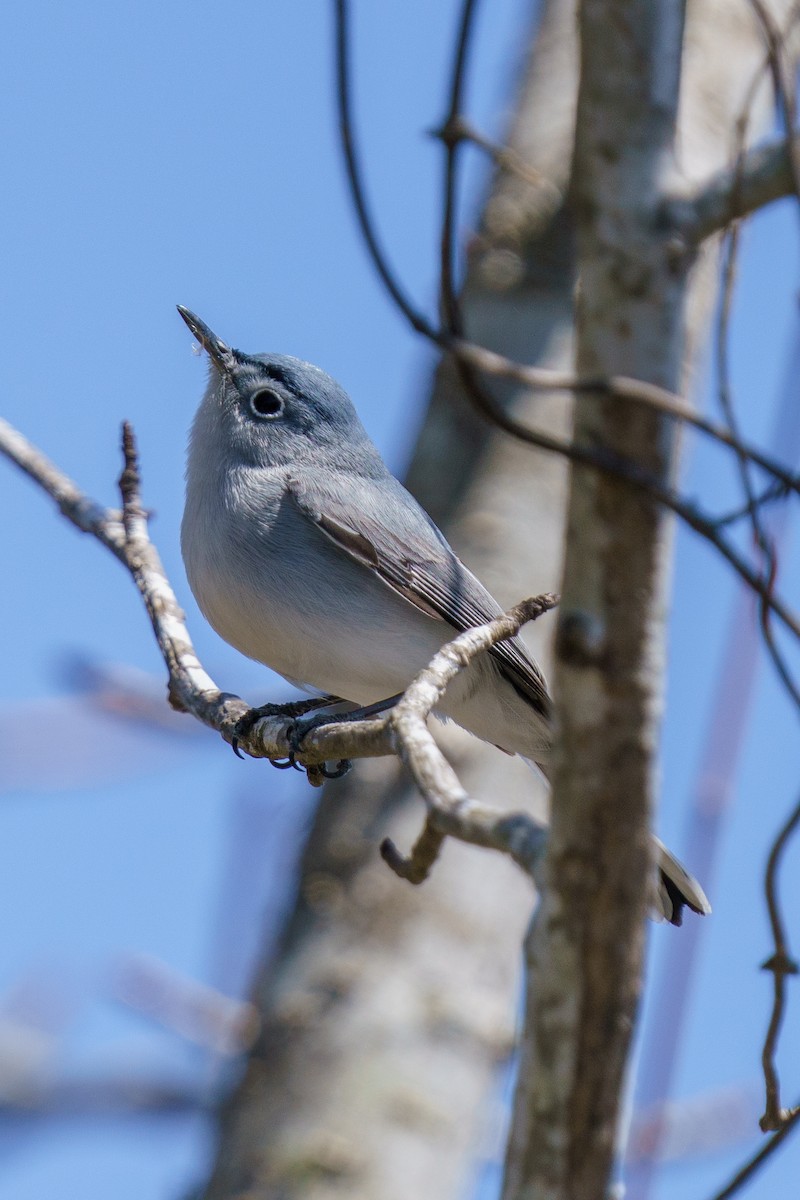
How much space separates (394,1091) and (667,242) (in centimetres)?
320

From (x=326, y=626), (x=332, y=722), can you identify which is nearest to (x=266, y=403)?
(x=326, y=626)

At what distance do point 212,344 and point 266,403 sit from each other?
29 cm

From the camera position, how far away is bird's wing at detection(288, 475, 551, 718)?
3195 millimetres

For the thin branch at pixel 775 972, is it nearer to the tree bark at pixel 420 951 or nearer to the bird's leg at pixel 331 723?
the bird's leg at pixel 331 723

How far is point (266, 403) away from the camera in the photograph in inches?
142

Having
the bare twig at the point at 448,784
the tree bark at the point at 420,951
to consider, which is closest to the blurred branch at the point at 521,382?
the bare twig at the point at 448,784

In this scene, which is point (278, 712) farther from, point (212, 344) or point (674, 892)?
point (212, 344)

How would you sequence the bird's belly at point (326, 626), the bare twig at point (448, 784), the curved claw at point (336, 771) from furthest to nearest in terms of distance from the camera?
1. the bird's belly at point (326, 626)
2. the curved claw at point (336, 771)
3. the bare twig at point (448, 784)

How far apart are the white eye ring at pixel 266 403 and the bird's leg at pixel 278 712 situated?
794 mm

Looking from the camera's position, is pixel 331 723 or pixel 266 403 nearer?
pixel 331 723

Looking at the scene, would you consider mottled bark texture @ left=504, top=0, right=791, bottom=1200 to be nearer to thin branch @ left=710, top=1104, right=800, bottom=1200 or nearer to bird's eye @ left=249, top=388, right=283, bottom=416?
thin branch @ left=710, top=1104, right=800, bottom=1200

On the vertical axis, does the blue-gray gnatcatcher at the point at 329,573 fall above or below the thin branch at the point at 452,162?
above

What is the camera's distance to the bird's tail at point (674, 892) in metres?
2.58

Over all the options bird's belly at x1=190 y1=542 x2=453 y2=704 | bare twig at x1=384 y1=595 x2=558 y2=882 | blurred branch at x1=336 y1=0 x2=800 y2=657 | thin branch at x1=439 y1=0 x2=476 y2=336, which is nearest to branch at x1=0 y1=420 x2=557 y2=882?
bare twig at x1=384 y1=595 x2=558 y2=882
